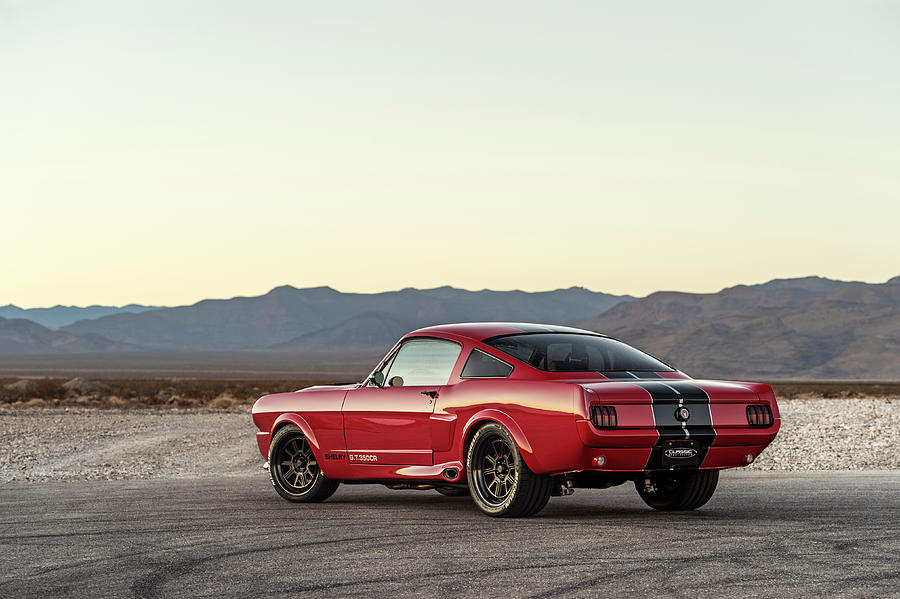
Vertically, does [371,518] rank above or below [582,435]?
below

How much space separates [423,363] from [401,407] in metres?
0.46

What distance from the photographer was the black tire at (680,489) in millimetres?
10484

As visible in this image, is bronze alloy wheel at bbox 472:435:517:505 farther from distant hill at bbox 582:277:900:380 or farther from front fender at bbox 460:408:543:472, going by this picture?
distant hill at bbox 582:277:900:380

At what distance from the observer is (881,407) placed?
130 ft

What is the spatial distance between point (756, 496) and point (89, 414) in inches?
1369

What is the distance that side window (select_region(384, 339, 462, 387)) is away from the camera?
10617 mm

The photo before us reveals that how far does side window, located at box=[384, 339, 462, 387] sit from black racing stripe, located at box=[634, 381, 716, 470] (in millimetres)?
1841

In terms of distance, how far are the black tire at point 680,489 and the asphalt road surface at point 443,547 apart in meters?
0.16

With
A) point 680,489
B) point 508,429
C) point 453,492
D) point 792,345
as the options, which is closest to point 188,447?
point 453,492

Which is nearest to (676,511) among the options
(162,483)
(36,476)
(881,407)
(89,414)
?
(162,483)

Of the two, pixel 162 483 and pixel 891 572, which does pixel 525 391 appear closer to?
pixel 891 572

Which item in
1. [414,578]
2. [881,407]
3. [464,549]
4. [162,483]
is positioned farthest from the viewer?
[881,407]

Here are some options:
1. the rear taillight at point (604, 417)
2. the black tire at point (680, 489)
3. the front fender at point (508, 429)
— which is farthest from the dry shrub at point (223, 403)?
the rear taillight at point (604, 417)

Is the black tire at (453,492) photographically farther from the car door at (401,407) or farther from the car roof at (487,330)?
the car roof at (487,330)
